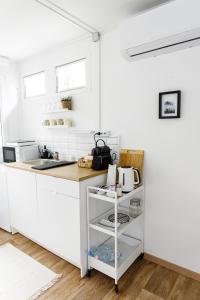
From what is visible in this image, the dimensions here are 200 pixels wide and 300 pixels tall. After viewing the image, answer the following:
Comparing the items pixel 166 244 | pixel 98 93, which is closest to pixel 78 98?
pixel 98 93

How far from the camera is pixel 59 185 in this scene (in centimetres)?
192

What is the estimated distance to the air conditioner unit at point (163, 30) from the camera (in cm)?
139

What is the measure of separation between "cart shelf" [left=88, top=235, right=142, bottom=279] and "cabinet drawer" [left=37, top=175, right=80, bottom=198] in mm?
642

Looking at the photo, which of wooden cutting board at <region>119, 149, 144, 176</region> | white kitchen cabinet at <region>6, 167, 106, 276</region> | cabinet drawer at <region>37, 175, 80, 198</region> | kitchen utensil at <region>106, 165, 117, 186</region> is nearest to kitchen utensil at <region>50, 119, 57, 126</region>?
white kitchen cabinet at <region>6, 167, 106, 276</region>

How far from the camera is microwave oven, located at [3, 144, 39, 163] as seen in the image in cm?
272

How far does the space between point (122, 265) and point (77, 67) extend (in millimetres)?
2281

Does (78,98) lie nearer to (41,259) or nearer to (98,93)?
(98,93)

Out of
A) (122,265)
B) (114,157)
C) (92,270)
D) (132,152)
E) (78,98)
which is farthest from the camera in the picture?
(78,98)

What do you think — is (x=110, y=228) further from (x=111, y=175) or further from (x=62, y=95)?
(x=62, y=95)

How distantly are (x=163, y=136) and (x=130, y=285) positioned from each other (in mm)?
1377

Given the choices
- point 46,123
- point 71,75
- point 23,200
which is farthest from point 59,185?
point 71,75

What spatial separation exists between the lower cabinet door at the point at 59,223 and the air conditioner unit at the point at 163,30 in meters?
1.41

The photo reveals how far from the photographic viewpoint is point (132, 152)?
2.10 metres

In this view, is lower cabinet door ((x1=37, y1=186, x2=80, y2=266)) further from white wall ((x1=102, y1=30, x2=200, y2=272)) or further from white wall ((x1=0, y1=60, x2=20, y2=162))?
white wall ((x1=0, y1=60, x2=20, y2=162))
